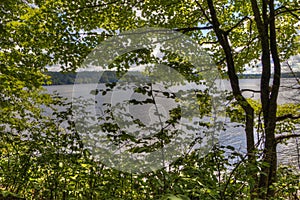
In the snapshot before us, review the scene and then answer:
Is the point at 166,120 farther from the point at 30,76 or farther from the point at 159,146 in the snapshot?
the point at 30,76

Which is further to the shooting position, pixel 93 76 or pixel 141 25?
pixel 141 25

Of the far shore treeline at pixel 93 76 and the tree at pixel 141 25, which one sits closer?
the far shore treeline at pixel 93 76

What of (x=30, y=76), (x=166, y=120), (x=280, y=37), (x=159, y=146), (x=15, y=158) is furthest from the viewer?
(x=280, y=37)

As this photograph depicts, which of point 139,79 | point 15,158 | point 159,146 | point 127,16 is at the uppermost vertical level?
point 127,16

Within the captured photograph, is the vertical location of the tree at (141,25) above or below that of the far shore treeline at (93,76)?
above

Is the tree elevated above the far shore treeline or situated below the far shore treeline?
above

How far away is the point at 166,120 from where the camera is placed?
2934 millimetres

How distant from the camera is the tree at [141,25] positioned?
3621 mm

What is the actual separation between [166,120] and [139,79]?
55cm

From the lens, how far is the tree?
362 cm

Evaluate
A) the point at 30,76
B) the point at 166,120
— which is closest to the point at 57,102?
the point at 30,76

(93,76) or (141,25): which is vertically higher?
(141,25)

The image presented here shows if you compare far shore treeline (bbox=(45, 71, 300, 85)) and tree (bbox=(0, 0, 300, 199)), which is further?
tree (bbox=(0, 0, 300, 199))

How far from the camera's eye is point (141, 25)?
211 inches
